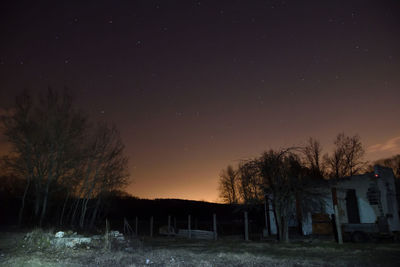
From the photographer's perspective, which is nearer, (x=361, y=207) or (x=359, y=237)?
(x=359, y=237)

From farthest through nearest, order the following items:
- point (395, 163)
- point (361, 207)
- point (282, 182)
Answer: point (395, 163) < point (361, 207) < point (282, 182)

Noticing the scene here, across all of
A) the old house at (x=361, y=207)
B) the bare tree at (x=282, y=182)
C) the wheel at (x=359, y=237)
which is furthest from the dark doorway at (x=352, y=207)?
the bare tree at (x=282, y=182)

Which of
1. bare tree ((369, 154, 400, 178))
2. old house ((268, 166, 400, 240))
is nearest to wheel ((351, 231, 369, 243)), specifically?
old house ((268, 166, 400, 240))

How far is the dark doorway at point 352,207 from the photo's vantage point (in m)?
18.9

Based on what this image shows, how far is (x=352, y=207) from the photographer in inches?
752

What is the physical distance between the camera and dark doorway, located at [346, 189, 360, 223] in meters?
18.9

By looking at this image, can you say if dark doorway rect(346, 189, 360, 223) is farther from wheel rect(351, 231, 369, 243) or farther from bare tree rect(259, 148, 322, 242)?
bare tree rect(259, 148, 322, 242)

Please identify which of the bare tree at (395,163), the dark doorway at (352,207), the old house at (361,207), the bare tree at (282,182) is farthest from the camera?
the bare tree at (395,163)

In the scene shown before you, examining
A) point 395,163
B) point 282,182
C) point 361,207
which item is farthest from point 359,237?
point 395,163

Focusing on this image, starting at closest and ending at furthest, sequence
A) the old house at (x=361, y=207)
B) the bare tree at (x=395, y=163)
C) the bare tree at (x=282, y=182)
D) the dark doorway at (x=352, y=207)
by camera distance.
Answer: the bare tree at (x=282, y=182) < the old house at (x=361, y=207) < the dark doorway at (x=352, y=207) < the bare tree at (x=395, y=163)

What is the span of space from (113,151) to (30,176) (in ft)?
27.7

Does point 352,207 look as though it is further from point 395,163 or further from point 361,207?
point 395,163

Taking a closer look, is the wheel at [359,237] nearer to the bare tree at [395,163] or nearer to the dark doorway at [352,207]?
the dark doorway at [352,207]

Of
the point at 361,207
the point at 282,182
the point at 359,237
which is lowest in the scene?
the point at 359,237
